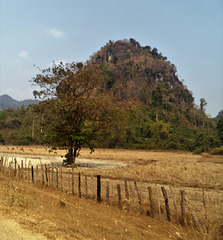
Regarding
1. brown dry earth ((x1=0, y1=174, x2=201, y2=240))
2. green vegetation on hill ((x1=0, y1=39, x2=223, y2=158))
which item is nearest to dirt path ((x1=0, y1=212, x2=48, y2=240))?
brown dry earth ((x1=0, y1=174, x2=201, y2=240))

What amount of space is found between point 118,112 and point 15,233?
78.7ft

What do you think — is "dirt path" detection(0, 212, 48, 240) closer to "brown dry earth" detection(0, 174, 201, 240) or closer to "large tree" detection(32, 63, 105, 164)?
"brown dry earth" detection(0, 174, 201, 240)

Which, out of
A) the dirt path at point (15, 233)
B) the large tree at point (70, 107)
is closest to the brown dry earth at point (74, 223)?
the dirt path at point (15, 233)

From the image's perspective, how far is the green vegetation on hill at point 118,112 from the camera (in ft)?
62.5

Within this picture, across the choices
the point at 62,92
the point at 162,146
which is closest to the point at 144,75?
the point at 162,146

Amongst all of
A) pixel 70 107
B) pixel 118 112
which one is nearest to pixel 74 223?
pixel 70 107

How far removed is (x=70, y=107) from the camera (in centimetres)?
1861

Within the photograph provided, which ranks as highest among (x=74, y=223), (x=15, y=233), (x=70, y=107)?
(x=70, y=107)

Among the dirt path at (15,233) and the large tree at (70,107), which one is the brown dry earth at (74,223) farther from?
the large tree at (70,107)

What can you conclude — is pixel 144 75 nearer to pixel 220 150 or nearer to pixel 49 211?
pixel 220 150

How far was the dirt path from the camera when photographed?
560 cm

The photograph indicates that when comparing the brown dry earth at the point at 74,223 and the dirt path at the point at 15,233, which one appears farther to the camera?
the brown dry earth at the point at 74,223

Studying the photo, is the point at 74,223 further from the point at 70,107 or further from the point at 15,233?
the point at 70,107

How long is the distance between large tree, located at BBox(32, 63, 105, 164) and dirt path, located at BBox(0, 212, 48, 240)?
40.7ft
